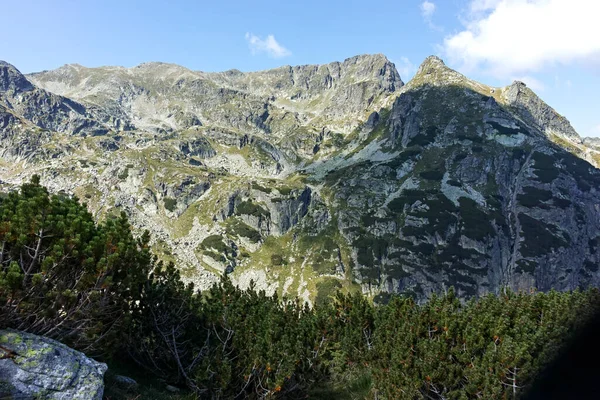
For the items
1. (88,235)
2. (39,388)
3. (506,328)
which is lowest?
(39,388)

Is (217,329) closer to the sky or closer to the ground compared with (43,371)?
closer to the ground

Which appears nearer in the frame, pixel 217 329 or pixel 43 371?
pixel 43 371

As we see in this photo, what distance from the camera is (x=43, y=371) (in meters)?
10.5

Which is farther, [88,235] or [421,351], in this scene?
[421,351]

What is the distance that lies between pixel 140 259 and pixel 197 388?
655 cm

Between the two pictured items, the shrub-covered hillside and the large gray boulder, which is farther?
the shrub-covered hillside

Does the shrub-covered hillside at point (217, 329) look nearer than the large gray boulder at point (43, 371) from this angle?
No

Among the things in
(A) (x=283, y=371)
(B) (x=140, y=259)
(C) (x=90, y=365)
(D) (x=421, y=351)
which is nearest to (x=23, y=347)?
(C) (x=90, y=365)

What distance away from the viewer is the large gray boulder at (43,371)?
988 cm

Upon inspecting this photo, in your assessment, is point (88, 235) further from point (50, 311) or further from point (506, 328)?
point (506, 328)

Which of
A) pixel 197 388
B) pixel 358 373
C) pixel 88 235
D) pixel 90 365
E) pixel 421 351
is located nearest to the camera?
pixel 90 365

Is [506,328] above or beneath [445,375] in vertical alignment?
above

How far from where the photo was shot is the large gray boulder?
988 centimetres

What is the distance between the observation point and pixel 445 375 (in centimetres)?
1681
